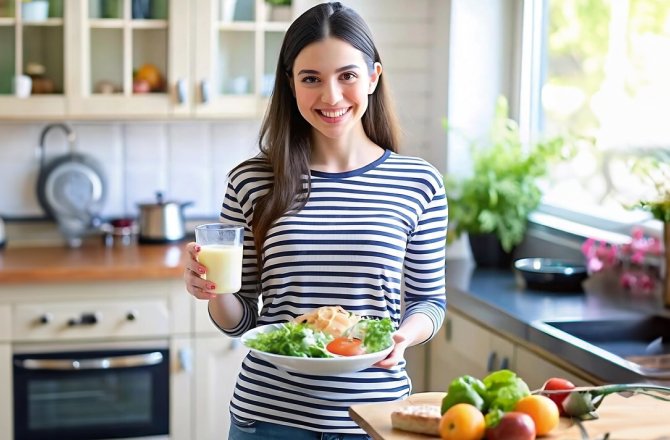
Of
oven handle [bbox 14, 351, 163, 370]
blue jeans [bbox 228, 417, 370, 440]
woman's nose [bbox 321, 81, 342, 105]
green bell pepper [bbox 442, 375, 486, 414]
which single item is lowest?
oven handle [bbox 14, 351, 163, 370]

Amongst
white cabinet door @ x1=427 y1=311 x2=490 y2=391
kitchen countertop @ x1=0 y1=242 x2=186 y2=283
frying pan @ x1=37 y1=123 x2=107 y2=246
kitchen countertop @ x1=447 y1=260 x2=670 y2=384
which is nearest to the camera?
kitchen countertop @ x1=447 y1=260 x2=670 y2=384

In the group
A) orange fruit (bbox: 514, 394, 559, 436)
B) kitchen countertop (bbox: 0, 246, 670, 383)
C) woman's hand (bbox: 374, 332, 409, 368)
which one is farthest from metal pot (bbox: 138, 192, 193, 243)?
orange fruit (bbox: 514, 394, 559, 436)

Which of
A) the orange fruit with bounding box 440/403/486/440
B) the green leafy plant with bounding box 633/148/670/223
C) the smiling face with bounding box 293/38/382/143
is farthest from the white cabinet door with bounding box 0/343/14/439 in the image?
the orange fruit with bounding box 440/403/486/440

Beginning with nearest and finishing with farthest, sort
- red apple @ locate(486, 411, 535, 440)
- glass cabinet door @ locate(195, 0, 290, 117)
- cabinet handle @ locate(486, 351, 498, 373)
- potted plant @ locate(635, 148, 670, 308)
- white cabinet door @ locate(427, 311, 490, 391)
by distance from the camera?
red apple @ locate(486, 411, 535, 440)
potted plant @ locate(635, 148, 670, 308)
cabinet handle @ locate(486, 351, 498, 373)
white cabinet door @ locate(427, 311, 490, 391)
glass cabinet door @ locate(195, 0, 290, 117)

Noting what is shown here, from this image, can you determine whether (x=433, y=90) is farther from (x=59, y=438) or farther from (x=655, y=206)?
(x=59, y=438)

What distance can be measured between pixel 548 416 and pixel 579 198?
2.41 metres

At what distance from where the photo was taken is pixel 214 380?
3.59 meters

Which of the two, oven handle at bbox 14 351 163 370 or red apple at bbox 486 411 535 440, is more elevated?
red apple at bbox 486 411 535 440

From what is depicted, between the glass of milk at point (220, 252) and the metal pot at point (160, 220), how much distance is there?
6.61 ft

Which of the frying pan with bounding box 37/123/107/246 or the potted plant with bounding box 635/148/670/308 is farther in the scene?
the frying pan with bounding box 37/123/107/246

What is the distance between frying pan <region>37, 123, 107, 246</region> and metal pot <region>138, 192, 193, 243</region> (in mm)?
202

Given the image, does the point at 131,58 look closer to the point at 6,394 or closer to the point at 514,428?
the point at 6,394

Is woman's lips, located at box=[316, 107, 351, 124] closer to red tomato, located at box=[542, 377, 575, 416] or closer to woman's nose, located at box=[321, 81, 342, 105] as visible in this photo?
woman's nose, located at box=[321, 81, 342, 105]

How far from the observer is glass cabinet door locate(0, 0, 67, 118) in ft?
12.0
